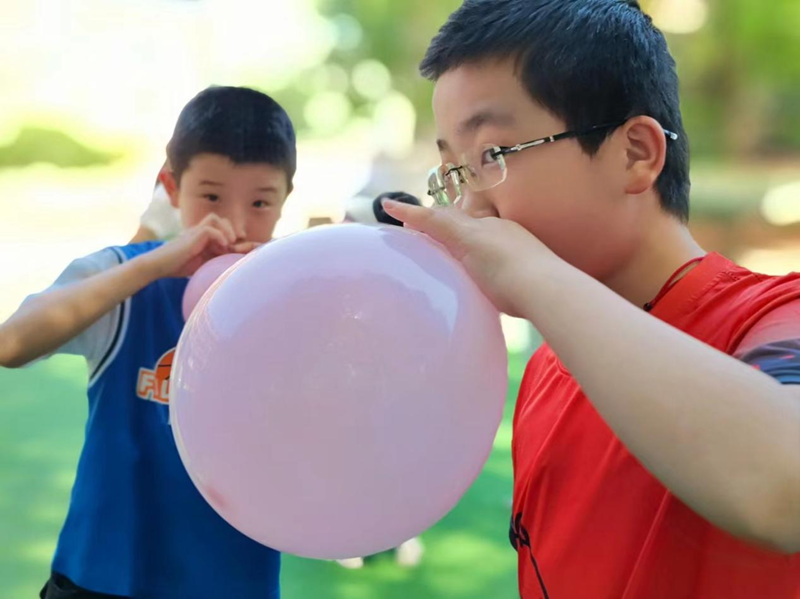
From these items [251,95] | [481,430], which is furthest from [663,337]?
[251,95]

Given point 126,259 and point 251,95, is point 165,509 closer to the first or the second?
point 126,259

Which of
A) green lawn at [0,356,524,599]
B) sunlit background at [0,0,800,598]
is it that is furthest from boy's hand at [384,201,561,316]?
sunlit background at [0,0,800,598]

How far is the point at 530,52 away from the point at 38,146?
26.9 feet

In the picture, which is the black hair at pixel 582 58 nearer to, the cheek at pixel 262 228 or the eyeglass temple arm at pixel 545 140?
the eyeglass temple arm at pixel 545 140

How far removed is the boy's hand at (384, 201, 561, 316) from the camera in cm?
78

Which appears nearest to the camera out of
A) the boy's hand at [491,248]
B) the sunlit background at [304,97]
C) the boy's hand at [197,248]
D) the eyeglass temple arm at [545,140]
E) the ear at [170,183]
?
the boy's hand at [491,248]

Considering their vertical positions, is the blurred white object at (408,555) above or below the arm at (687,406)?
below

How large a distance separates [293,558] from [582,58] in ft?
7.28

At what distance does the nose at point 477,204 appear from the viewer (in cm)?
96

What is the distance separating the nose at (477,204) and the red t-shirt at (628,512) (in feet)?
0.77

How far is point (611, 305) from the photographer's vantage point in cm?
71

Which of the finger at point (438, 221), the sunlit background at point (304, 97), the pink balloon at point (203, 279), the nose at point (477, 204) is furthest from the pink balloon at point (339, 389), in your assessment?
the sunlit background at point (304, 97)

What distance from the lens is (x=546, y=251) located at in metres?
0.79

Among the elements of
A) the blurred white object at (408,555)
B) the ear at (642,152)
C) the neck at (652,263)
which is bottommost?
the blurred white object at (408,555)
